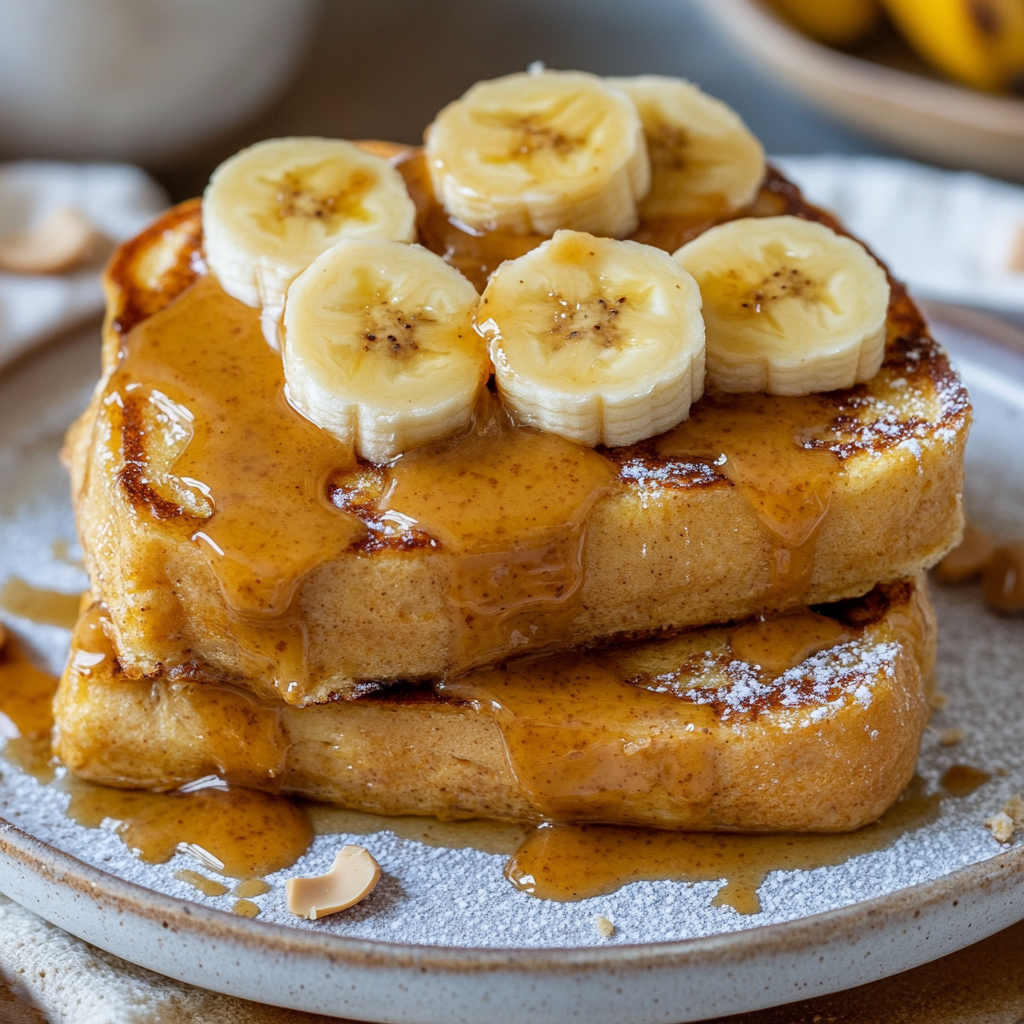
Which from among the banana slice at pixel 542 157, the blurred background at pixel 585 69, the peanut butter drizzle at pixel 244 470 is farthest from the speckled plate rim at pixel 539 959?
the blurred background at pixel 585 69

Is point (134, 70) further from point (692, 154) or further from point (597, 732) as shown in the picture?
point (597, 732)

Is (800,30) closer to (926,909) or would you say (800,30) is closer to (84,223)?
(84,223)

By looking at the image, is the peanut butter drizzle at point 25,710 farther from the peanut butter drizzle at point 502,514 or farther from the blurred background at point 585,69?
the blurred background at point 585,69

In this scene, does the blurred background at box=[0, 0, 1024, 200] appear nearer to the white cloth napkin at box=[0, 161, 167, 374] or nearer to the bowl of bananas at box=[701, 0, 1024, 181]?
the bowl of bananas at box=[701, 0, 1024, 181]

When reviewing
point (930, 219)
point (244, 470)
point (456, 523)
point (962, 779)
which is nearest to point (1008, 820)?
point (962, 779)

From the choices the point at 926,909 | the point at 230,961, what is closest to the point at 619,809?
the point at 926,909
